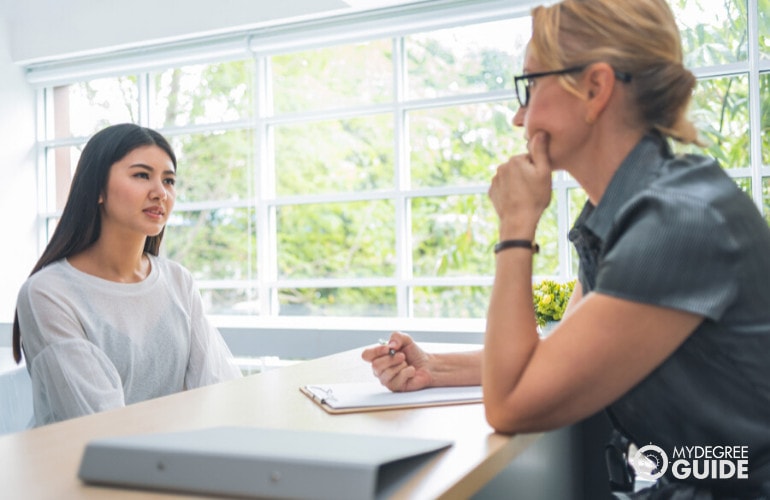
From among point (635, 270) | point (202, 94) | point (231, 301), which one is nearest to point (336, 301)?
point (231, 301)

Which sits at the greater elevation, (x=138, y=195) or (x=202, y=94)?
(x=202, y=94)

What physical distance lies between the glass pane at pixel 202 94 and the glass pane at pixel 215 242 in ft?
2.39

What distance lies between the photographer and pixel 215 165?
6.20 meters

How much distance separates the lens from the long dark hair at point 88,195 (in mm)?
2377

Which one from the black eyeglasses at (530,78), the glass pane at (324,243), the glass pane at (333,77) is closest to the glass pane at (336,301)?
the glass pane at (324,243)

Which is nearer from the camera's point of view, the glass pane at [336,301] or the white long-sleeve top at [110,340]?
the white long-sleeve top at [110,340]

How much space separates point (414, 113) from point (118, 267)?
3.39 m

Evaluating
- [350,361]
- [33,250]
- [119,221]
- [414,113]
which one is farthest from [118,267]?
[33,250]

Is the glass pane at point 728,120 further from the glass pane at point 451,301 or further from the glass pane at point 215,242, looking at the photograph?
the glass pane at point 215,242

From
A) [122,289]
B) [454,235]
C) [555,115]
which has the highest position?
[555,115]

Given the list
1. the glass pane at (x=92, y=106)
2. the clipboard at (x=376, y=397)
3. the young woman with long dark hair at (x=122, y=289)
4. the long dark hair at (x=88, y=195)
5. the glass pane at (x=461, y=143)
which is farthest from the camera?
the glass pane at (x=92, y=106)

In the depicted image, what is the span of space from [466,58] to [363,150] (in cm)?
97

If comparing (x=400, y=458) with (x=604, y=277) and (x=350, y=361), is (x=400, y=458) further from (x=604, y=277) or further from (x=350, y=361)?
(x=350, y=361)

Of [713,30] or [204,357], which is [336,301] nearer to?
[713,30]
